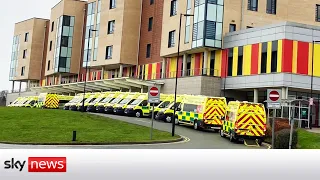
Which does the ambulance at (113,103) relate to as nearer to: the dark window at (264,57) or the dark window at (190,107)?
the dark window at (190,107)

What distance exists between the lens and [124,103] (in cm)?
4003

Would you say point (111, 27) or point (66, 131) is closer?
point (66, 131)

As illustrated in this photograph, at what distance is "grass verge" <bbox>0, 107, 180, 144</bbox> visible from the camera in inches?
790

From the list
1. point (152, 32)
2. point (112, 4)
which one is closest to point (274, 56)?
point (152, 32)

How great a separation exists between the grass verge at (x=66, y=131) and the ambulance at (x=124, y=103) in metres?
7.98

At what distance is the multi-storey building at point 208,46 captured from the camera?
39.7 metres

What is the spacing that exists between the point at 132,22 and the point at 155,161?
59.4 m

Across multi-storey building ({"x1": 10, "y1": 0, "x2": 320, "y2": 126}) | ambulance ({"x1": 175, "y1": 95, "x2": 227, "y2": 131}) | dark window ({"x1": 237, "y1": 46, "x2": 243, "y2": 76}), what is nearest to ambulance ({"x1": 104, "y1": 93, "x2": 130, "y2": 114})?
multi-storey building ({"x1": 10, "y1": 0, "x2": 320, "y2": 126})

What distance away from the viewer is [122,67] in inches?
2435

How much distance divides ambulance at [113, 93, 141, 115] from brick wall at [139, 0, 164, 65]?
15907 millimetres

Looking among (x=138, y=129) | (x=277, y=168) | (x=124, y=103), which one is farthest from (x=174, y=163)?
(x=124, y=103)

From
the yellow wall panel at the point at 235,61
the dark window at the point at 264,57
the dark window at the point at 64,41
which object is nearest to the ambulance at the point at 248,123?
the dark window at the point at 264,57

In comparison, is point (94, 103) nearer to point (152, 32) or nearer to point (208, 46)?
point (208, 46)

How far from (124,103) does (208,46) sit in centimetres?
1127
